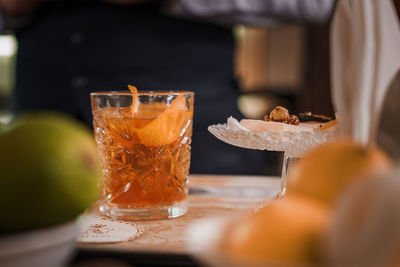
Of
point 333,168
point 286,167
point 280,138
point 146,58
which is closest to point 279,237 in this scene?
point 333,168

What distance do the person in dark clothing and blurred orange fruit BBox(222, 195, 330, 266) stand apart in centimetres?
102

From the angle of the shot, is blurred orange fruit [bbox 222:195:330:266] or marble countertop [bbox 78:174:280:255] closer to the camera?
blurred orange fruit [bbox 222:195:330:266]

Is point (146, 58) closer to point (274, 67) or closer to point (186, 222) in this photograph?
point (186, 222)

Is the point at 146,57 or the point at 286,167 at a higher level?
the point at 146,57

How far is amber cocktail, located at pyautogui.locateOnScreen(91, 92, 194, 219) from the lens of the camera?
0.62m

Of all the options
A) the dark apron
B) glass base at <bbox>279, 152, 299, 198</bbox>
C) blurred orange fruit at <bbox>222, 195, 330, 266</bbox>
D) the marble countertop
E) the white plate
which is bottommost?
the marble countertop

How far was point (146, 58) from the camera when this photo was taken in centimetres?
133

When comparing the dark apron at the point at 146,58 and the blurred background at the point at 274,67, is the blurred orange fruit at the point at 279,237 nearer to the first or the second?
the dark apron at the point at 146,58

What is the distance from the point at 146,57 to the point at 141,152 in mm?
746

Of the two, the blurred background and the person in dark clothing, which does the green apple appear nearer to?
the person in dark clothing

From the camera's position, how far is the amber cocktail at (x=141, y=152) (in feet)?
2.02

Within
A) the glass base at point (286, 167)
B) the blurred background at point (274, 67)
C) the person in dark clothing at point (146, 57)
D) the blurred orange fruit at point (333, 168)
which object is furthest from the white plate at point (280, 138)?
the blurred background at point (274, 67)

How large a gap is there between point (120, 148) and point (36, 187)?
0.31 metres

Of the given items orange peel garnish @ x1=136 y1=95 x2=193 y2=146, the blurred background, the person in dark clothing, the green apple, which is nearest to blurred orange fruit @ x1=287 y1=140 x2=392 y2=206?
the green apple
